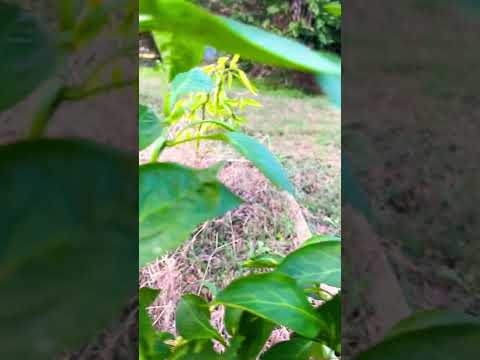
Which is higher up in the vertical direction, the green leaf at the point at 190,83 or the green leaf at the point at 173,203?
the green leaf at the point at 190,83

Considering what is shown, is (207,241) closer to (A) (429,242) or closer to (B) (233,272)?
(B) (233,272)

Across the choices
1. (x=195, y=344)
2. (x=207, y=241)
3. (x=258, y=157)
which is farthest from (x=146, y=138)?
(x=207, y=241)

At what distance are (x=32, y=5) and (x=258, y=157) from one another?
110 mm

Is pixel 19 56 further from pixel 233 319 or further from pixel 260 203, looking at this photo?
pixel 260 203

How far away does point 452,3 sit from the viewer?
198 mm

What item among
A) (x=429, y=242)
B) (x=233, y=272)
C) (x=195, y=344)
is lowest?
(x=233, y=272)

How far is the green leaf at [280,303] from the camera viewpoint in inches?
11.9

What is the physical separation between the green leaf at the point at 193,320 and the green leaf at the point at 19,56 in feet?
0.87

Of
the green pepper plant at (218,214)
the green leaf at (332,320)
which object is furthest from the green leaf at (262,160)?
the green leaf at (332,320)

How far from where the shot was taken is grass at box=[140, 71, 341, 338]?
1126mm

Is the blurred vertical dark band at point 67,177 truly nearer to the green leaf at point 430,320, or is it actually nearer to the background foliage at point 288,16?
the green leaf at point 430,320

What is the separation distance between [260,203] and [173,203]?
1169 mm

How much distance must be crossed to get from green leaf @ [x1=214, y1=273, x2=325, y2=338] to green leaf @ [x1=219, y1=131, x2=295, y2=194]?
0.09 m

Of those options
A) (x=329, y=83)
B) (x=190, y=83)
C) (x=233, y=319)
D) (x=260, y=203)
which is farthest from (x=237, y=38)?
(x=260, y=203)
